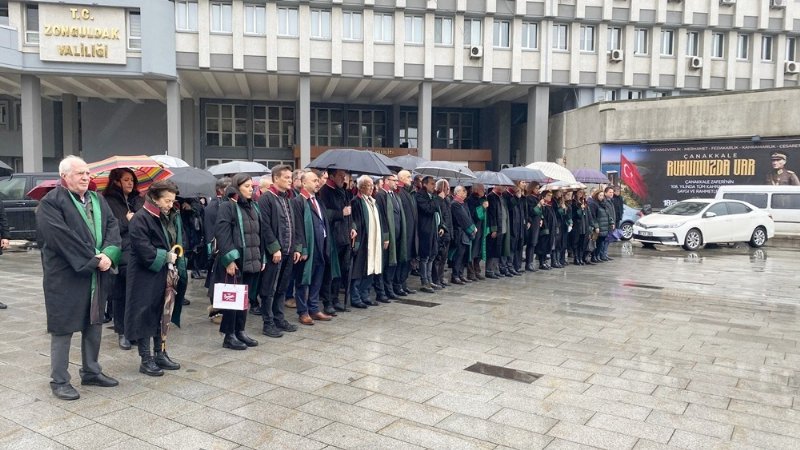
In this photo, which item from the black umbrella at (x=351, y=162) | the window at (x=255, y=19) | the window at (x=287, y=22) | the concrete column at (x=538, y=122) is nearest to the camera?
the black umbrella at (x=351, y=162)

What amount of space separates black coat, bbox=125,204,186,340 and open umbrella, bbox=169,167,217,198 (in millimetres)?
2918

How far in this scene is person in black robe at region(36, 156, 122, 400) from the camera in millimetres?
4465

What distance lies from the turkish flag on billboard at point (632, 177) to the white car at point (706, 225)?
6.96 metres

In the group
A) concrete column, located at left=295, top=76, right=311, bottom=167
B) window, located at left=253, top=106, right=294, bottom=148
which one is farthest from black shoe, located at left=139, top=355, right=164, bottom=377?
window, located at left=253, top=106, right=294, bottom=148

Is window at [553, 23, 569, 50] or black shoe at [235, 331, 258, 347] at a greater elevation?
window at [553, 23, 569, 50]

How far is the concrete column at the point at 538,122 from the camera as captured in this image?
3047cm

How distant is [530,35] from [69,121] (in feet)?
81.9

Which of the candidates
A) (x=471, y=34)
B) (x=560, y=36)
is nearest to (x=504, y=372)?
(x=471, y=34)

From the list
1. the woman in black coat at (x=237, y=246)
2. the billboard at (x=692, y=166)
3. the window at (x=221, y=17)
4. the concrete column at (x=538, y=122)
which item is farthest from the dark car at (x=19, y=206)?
the concrete column at (x=538, y=122)

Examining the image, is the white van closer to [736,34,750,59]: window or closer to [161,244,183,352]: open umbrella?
[736,34,750,59]: window

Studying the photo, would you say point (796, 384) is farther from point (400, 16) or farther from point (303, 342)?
point (400, 16)

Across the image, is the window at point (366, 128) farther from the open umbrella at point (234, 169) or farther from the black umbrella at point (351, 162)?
the black umbrella at point (351, 162)

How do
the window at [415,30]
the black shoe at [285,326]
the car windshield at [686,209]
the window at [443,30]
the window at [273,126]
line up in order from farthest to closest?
the window at [273,126] → the window at [443,30] → the window at [415,30] → the car windshield at [686,209] → the black shoe at [285,326]

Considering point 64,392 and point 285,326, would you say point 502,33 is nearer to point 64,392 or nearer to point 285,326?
point 285,326
